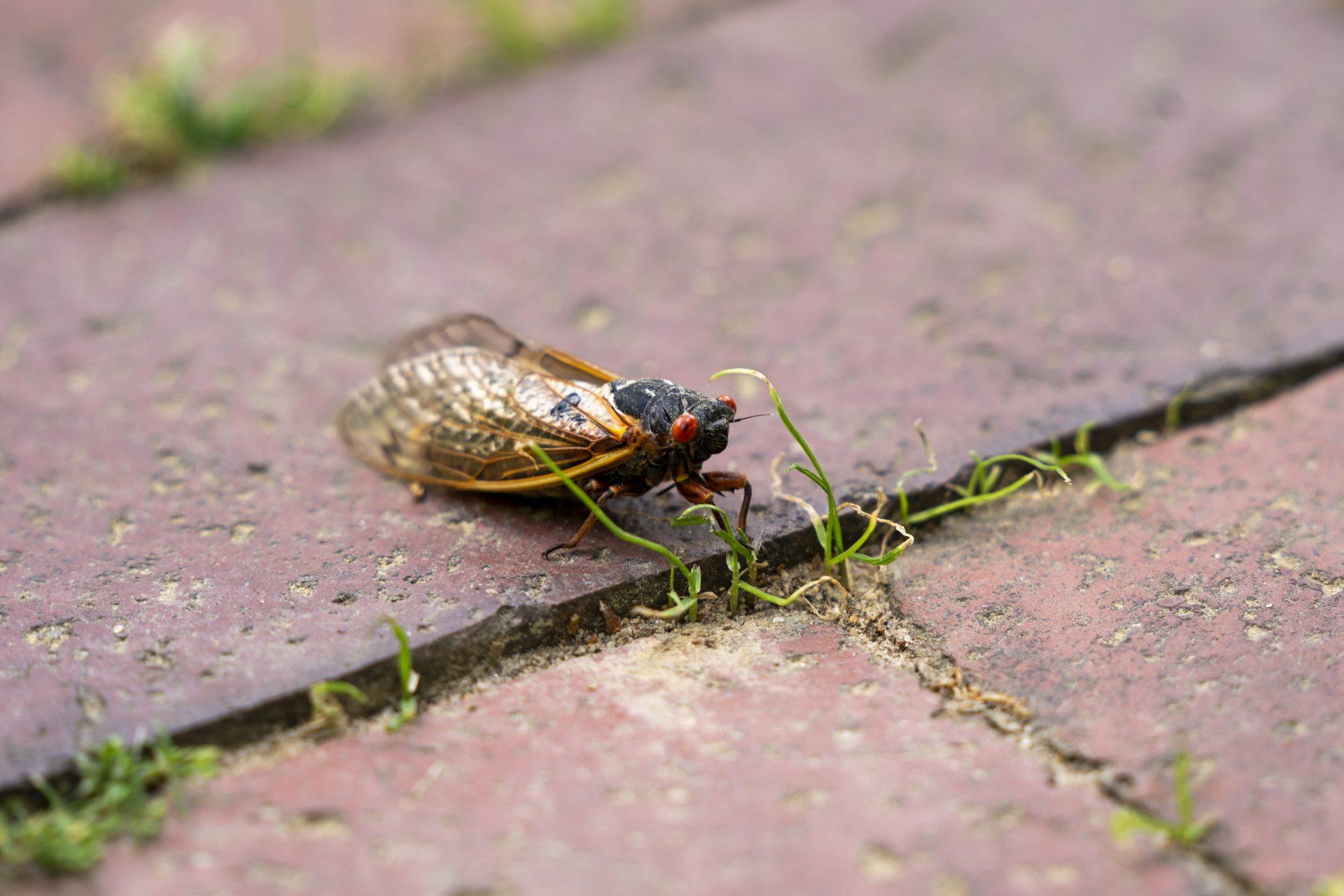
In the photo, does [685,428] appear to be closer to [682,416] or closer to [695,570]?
[682,416]

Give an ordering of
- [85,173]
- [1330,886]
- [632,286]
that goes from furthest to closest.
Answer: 1. [85,173]
2. [632,286]
3. [1330,886]

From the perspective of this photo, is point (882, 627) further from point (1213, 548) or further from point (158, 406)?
point (158, 406)

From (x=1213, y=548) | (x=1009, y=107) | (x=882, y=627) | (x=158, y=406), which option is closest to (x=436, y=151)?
(x=158, y=406)

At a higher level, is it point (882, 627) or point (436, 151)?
point (436, 151)

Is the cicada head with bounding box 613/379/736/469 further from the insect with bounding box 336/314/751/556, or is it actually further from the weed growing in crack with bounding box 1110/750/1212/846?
the weed growing in crack with bounding box 1110/750/1212/846

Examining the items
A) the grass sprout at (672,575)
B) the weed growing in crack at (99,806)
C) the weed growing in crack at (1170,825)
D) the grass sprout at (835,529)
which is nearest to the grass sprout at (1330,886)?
the weed growing in crack at (1170,825)

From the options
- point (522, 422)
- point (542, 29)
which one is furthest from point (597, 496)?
point (542, 29)
